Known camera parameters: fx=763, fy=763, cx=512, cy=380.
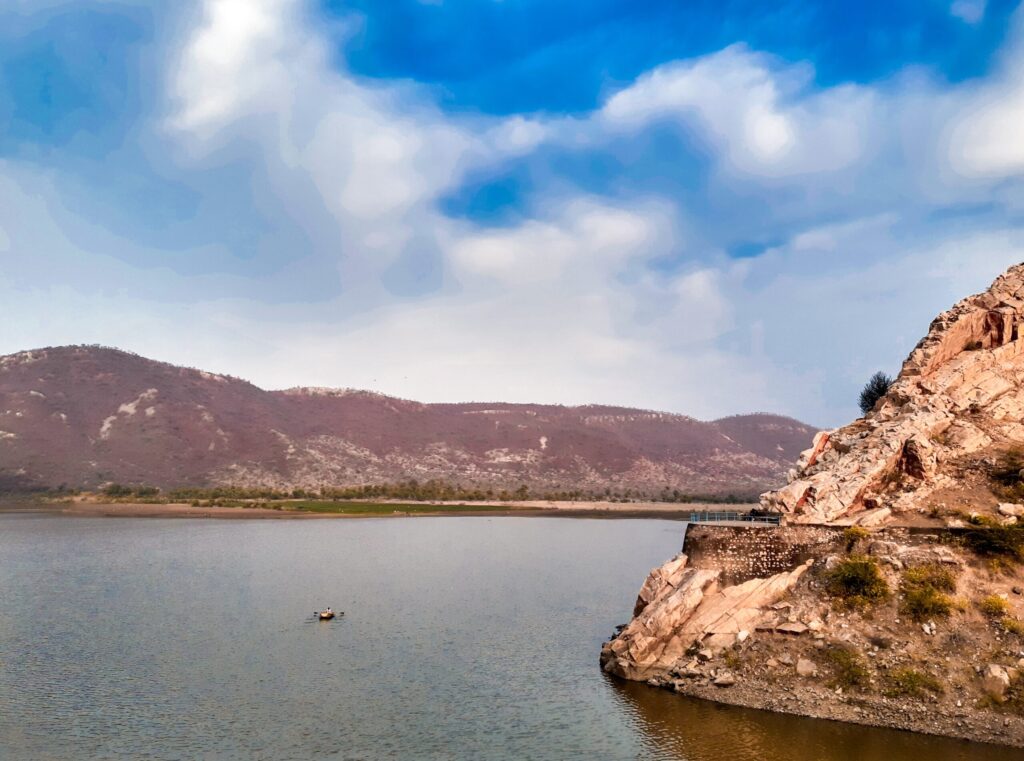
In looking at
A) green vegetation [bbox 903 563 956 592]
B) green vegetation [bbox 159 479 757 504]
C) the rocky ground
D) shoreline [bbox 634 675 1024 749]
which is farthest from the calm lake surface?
green vegetation [bbox 159 479 757 504]

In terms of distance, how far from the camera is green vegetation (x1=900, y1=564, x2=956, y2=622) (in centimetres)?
2775

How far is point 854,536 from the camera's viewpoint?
30.9 metres

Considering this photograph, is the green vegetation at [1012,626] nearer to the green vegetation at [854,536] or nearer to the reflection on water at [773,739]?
the reflection on water at [773,739]

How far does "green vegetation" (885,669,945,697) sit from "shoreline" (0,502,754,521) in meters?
103

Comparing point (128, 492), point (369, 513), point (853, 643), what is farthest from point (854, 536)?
point (128, 492)

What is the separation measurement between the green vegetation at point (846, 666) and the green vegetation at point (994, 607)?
4813mm

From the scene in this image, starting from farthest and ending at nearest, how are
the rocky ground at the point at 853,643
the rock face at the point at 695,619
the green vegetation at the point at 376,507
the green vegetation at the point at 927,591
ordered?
the green vegetation at the point at 376,507
the rock face at the point at 695,619
the green vegetation at the point at 927,591
the rocky ground at the point at 853,643

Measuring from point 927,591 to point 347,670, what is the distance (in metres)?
24.4

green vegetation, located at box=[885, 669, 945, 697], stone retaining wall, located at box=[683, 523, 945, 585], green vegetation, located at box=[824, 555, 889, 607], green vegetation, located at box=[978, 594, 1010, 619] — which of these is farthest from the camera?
stone retaining wall, located at box=[683, 523, 945, 585]

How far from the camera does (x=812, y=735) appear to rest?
84.4ft

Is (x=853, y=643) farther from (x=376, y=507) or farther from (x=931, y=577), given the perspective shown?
(x=376, y=507)

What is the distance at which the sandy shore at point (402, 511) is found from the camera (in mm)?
121875

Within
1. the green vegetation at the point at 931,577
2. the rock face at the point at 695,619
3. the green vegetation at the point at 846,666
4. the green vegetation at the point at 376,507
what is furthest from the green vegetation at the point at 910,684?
the green vegetation at the point at 376,507

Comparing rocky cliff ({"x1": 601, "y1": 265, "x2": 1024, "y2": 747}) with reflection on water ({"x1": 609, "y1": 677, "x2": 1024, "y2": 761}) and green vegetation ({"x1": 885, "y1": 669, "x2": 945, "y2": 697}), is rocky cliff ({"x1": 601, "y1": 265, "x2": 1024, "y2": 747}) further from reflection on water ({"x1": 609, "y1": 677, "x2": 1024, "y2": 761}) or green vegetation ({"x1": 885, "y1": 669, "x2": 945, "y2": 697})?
reflection on water ({"x1": 609, "y1": 677, "x2": 1024, "y2": 761})
